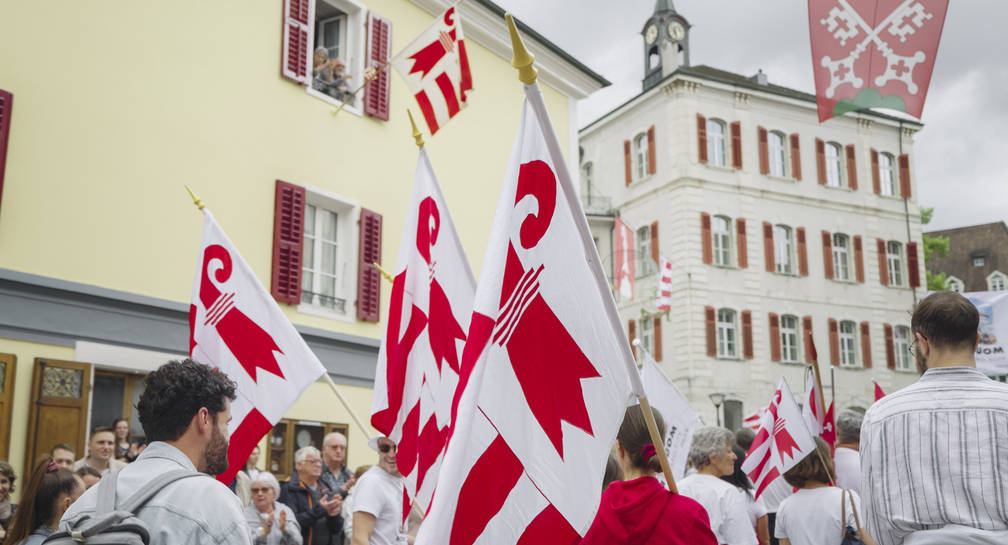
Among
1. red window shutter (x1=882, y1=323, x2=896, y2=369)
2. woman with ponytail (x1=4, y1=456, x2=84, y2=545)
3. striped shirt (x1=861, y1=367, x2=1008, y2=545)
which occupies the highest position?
red window shutter (x1=882, y1=323, x2=896, y2=369)

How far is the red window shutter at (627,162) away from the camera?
118 ft

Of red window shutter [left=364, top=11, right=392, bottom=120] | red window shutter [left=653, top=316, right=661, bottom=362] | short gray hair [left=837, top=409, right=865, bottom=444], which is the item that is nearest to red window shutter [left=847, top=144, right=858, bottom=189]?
red window shutter [left=653, top=316, right=661, bottom=362]

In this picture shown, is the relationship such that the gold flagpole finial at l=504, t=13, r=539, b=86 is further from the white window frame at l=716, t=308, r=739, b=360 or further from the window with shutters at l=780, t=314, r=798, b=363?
the window with shutters at l=780, t=314, r=798, b=363

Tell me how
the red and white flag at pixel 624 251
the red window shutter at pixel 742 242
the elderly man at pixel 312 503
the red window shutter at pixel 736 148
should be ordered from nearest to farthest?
the elderly man at pixel 312 503, the red and white flag at pixel 624 251, the red window shutter at pixel 742 242, the red window shutter at pixel 736 148

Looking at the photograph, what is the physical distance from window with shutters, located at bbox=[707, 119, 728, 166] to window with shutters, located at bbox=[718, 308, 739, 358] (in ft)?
17.1

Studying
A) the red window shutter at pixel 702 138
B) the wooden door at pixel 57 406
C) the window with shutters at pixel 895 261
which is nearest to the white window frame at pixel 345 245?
the wooden door at pixel 57 406

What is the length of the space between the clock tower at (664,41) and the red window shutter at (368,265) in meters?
26.9

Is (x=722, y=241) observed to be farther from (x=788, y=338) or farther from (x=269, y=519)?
(x=269, y=519)

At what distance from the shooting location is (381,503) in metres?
5.96

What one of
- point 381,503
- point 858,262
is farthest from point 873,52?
point 858,262

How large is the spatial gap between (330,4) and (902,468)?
1244 cm

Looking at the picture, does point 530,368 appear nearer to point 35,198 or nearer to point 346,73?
point 35,198

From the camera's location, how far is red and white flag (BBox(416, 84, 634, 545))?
2941 mm

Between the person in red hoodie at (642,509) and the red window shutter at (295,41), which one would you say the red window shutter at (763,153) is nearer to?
the red window shutter at (295,41)
